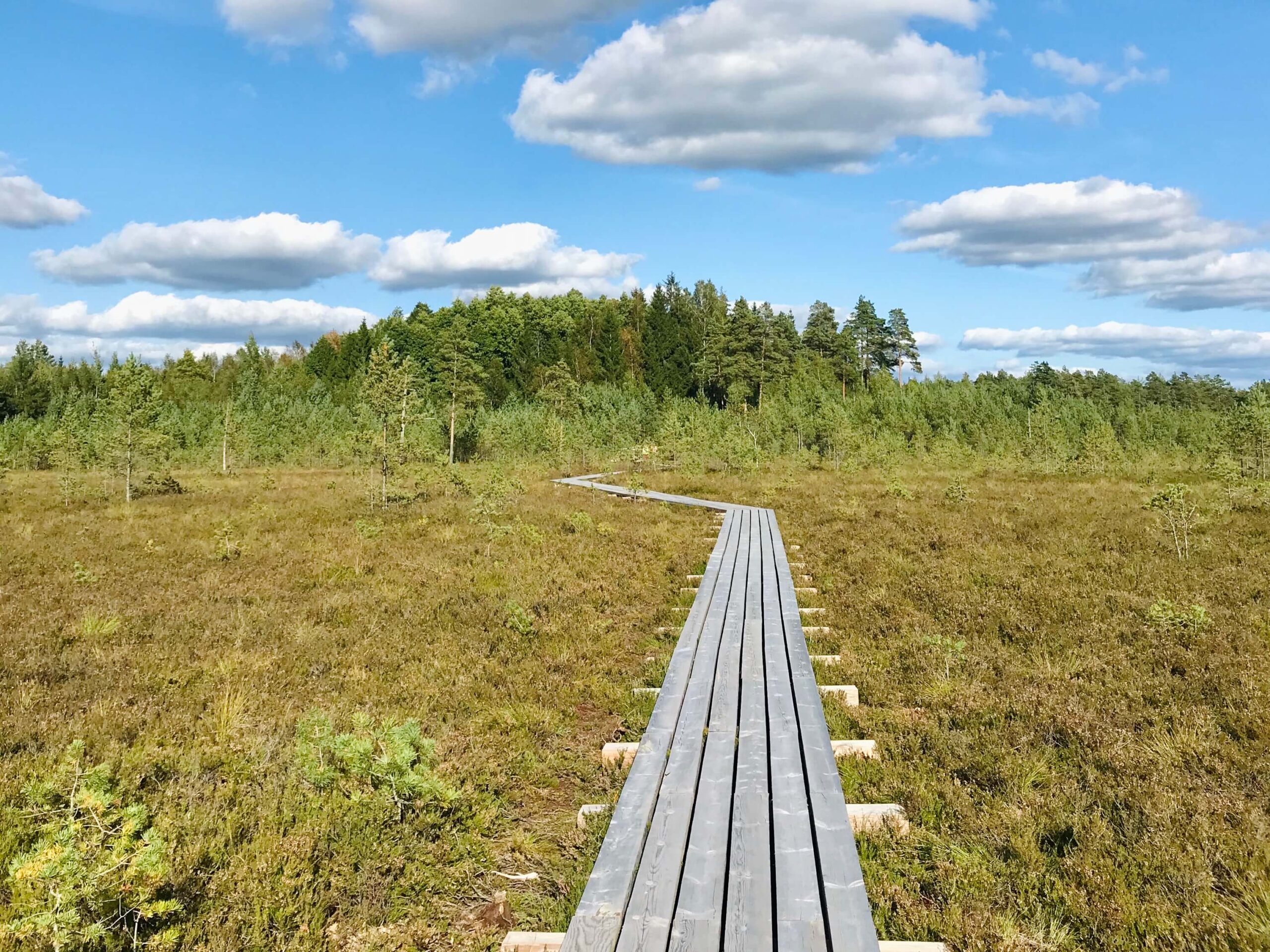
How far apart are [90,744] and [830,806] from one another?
644 cm

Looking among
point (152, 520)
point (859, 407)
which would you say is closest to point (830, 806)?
point (152, 520)

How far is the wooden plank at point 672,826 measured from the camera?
378 cm

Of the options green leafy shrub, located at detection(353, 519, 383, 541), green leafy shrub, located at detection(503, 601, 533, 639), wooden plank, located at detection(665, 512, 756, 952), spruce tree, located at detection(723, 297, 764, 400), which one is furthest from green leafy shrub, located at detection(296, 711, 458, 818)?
spruce tree, located at detection(723, 297, 764, 400)

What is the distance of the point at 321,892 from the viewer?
4.44 m

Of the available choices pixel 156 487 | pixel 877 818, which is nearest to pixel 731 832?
pixel 877 818

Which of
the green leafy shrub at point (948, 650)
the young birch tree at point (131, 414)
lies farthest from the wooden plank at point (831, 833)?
the young birch tree at point (131, 414)

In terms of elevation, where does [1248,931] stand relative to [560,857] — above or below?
above

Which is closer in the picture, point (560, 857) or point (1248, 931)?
point (1248, 931)

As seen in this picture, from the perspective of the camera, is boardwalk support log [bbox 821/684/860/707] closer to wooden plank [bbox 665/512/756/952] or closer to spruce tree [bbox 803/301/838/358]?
wooden plank [bbox 665/512/756/952]

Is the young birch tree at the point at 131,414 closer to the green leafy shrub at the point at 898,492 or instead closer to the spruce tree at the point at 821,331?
the green leafy shrub at the point at 898,492

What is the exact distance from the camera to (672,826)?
473 cm

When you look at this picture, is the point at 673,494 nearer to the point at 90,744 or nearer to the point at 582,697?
the point at 582,697

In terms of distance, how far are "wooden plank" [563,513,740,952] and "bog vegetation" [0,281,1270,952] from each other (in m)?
0.33

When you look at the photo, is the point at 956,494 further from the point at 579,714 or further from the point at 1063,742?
the point at 579,714
